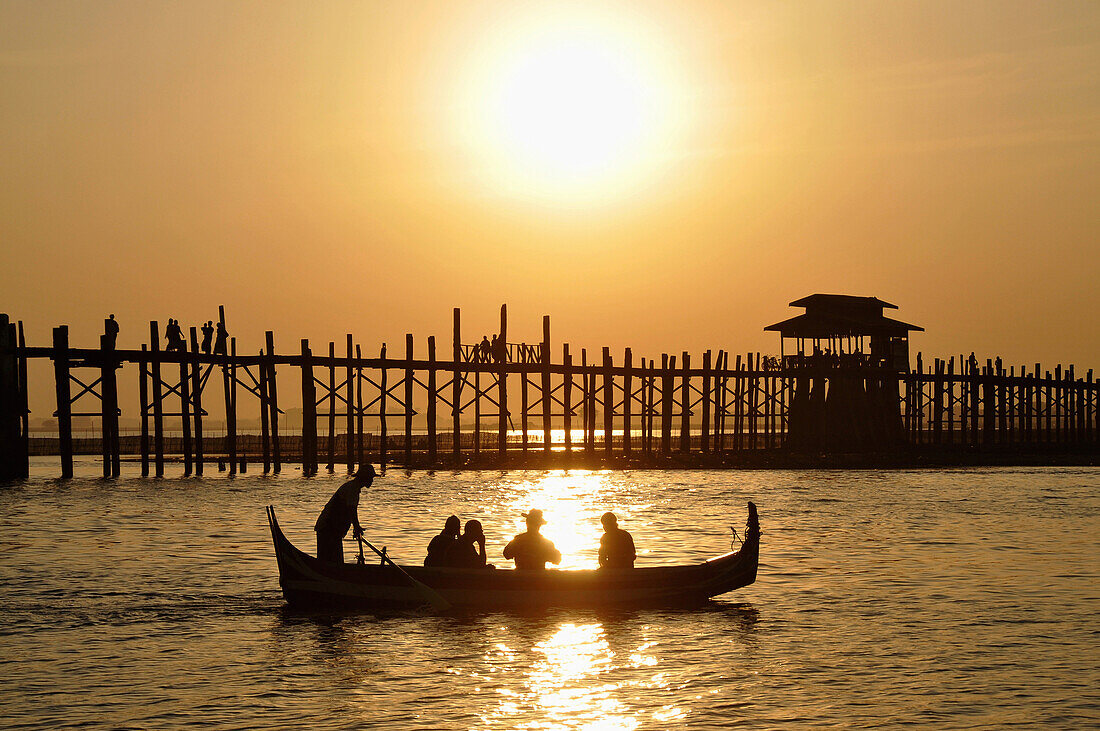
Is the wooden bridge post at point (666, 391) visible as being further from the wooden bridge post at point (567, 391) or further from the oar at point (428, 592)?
the oar at point (428, 592)

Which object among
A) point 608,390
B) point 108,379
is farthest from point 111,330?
point 608,390

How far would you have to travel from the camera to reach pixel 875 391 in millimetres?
58406

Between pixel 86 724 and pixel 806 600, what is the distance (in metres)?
10.9

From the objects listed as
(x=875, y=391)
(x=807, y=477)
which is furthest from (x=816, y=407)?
(x=807, y=477)

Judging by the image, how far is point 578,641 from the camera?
1575 centimetres

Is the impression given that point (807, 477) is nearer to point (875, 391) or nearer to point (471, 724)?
point (875, 391)

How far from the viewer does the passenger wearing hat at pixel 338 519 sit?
16891mm

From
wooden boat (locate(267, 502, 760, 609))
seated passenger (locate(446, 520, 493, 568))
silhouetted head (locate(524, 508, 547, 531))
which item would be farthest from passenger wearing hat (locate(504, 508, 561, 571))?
seated passenger (locate(446, 520, 493, 568))

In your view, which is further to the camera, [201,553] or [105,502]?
[105,502]

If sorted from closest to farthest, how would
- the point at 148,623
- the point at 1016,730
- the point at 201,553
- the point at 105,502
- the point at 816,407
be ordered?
the point at 1016,730 → the point at 148,623 → the point at 201,553 → the point at 105,502 → the point at 816,407

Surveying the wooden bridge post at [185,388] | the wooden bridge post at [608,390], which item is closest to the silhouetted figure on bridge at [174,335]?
the wooden bridge post at [185,388]

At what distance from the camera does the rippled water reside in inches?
484

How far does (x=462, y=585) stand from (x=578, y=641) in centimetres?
225

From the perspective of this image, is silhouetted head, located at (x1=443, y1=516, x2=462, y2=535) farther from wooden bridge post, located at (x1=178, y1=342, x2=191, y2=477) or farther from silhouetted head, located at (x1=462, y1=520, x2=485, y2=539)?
wooden bridge post, located at (x1=178, y1=342, x2=191, y2=477)
